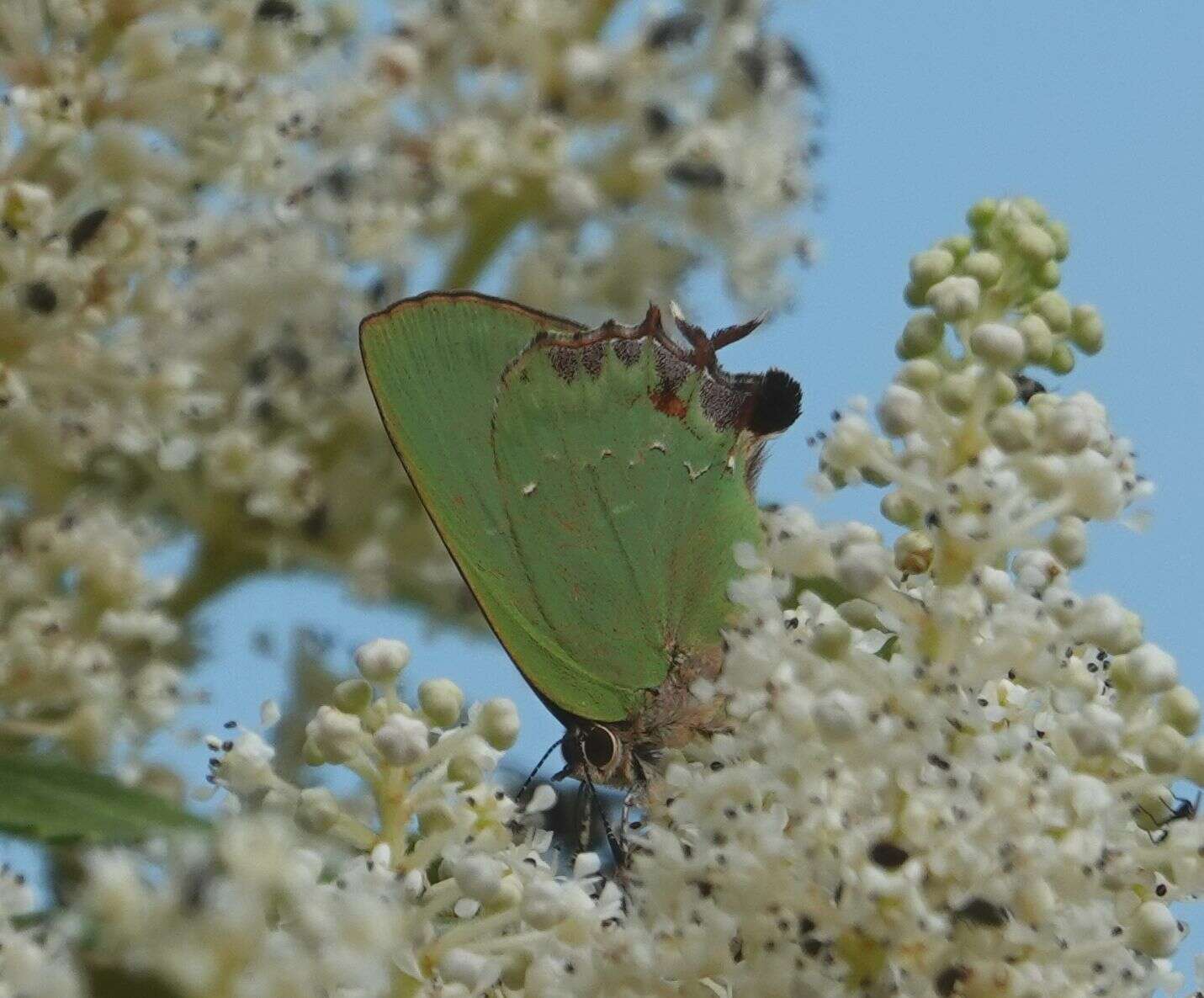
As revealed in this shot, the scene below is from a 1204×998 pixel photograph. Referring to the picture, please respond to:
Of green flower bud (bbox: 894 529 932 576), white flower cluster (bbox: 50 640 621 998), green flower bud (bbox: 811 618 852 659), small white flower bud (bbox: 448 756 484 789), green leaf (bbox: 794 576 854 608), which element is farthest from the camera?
green leaf (bbox: 794 576 854 608)

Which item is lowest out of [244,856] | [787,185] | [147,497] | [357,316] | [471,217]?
[244,856]

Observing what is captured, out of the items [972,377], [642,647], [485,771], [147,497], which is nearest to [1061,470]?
[972,377]

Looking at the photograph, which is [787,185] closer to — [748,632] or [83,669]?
[83,669]

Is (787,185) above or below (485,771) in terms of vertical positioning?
above

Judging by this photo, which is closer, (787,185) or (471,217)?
(471,217)

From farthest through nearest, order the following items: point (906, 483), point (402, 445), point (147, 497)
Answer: point (147, 497), point (402, 445), point (906, 483)

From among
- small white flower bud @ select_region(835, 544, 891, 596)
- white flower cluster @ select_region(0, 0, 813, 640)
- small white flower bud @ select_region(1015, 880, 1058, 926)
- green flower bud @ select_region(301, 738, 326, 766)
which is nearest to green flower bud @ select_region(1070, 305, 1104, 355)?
small white flower bud @ select_region(835, 544, 891, 596)

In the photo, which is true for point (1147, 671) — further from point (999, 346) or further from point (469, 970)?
point (469, 970)

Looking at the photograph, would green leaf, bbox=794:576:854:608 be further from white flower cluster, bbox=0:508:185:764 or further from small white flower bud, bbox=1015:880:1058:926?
white flower cluster, bbox=0:508:185:764
